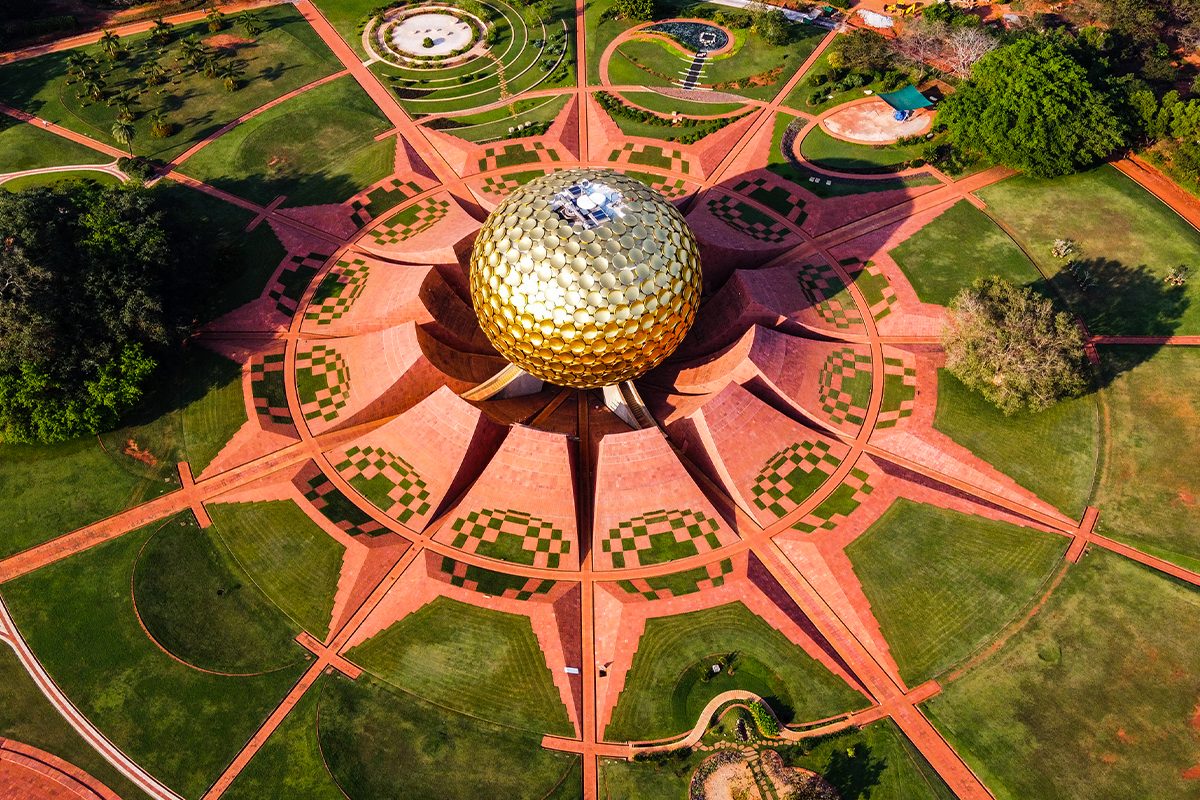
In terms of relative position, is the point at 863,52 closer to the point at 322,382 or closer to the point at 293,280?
the point at 293,280

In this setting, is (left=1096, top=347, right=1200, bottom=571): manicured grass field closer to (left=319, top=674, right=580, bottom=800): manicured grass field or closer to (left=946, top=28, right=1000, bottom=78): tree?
(left=946, top=28, right=1000, bottom=78): tree

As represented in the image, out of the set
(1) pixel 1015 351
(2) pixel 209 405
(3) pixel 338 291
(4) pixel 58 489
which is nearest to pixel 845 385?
(1) pixel 1015 351

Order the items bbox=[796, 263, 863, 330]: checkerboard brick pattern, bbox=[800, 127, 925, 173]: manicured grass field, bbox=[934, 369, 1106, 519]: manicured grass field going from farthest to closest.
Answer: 1. bbox=[800, 127, 925, 173]: manicured grass field
2. bbox=[796, 263, 863, 330]: checkerboard brick pattern
3. bbox=[934, 369, 1106, 519]: manicured grass field

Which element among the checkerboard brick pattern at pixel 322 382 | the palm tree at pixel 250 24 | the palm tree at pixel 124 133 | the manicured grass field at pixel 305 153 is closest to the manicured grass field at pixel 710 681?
the checkerboard brick pattern at pixel 322 382

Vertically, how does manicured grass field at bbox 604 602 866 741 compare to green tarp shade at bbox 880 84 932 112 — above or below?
below

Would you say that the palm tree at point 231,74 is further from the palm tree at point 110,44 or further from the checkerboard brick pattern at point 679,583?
the checkerboard brick pattern at point 679,583

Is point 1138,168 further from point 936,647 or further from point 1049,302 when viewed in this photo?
point 936,647

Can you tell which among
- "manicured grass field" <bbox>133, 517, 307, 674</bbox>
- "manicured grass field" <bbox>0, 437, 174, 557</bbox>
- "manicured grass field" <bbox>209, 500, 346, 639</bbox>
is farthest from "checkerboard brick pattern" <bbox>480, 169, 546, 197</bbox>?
"manicured grass field" <bbox>133, 517, 307, 674</bbox>
